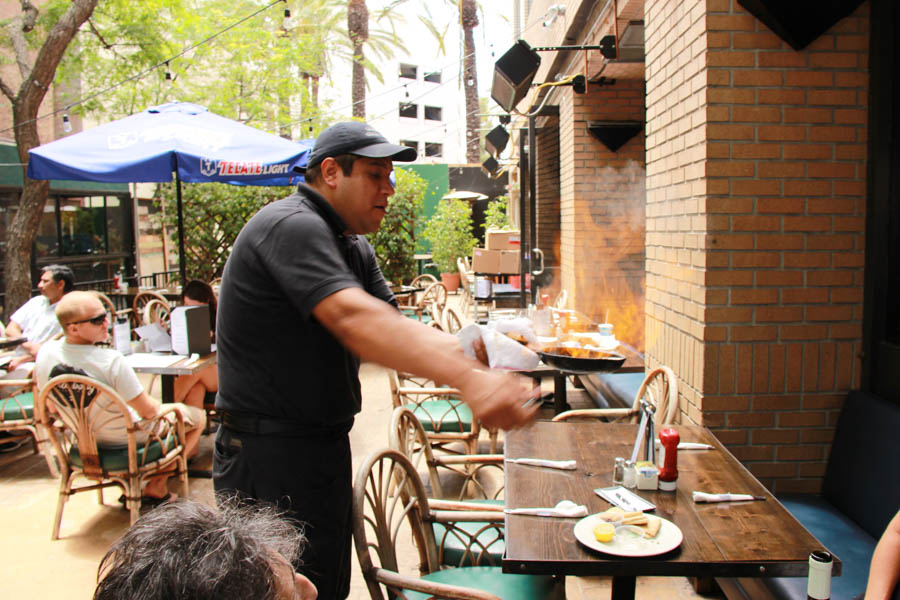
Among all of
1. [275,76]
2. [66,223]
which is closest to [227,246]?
[66,223]

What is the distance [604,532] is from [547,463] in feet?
2.28

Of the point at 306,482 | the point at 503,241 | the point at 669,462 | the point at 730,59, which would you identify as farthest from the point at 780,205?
the point at 503,241

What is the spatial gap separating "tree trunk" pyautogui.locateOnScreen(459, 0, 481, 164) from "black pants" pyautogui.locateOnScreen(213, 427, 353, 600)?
15.2 m

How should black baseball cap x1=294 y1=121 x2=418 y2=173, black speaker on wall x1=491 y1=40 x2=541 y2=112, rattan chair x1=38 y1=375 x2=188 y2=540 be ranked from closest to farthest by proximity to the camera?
black baseball cap x1=294 y1=121 x2=418 y2=173
rattan chair x1=38 y1=375 x2=188 y2=540
black speaker on wall x1=491 y1=40 x2=541 y2=112

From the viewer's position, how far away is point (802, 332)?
3.22 m

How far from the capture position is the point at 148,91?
14586 millimetres

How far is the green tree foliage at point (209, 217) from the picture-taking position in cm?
1159

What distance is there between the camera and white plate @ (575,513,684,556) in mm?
1949

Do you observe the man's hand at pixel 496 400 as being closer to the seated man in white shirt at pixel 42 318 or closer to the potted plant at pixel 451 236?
the seated man in white shirt at pixel 42 318

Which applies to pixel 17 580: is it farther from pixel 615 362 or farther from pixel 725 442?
pixel 725 442

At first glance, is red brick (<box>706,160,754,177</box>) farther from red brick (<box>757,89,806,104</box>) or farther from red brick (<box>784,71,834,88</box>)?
red brick (<box>784,71,834,88</box>)

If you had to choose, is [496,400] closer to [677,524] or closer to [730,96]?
[677,524]

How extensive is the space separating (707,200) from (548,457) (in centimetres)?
145

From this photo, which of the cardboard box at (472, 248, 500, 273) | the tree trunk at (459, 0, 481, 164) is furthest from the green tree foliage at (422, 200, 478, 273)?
the cardboard box at (472, 248, 500, 273)
